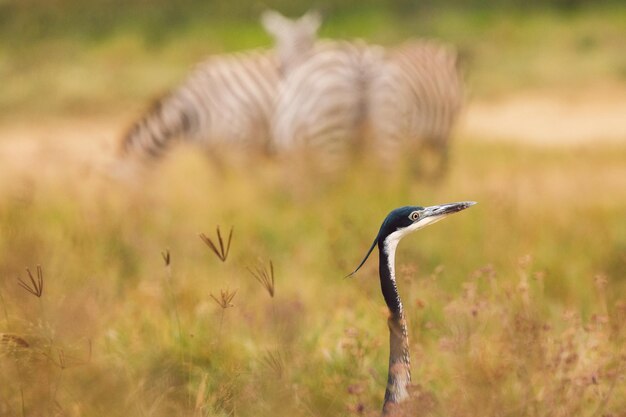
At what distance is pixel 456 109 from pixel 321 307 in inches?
190

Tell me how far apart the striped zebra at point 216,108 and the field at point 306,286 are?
0.88 ft

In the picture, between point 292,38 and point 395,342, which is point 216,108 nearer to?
point 292,38

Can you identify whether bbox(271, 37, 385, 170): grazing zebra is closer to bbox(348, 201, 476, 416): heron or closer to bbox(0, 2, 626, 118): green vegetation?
bbox(348, 201, 476, 416): heron

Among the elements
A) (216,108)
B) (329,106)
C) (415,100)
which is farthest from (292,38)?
(329,106)

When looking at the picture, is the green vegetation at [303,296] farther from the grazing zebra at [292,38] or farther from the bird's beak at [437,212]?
the grazing zebra at [292,38]

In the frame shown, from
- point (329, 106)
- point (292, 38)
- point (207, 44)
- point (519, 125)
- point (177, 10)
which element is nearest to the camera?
point (329, 106)

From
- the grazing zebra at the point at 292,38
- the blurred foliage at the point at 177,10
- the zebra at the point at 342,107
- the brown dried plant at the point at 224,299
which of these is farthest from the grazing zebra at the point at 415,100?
the blurred foliage at the point at 177,10

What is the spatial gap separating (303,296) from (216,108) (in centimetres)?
418

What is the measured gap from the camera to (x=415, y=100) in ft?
29.0

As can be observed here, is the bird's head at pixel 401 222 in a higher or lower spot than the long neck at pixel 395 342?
higher

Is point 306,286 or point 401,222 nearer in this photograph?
point 401,222

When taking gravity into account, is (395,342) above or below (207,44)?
above

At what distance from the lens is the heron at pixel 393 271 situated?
2.60 metres

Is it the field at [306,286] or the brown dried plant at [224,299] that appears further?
the field at [306,286]
